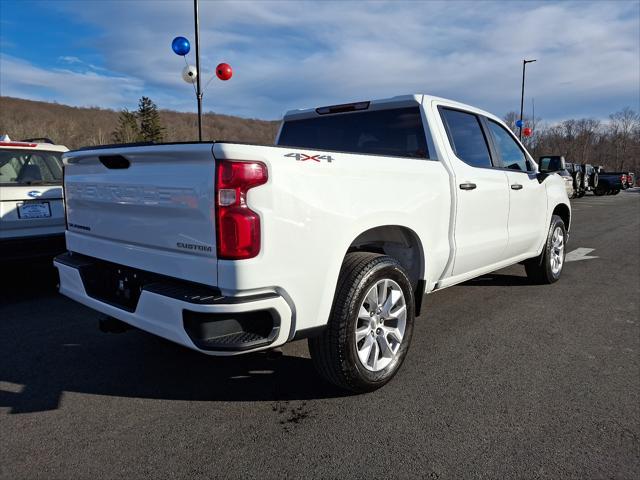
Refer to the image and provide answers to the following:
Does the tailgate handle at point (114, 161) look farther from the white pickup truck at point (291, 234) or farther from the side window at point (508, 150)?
the side window at point (508, 150)

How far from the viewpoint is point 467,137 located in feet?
13.3

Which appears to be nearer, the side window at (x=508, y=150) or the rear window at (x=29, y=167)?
the side window at (x=508, y=150)

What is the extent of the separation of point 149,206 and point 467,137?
2746mm

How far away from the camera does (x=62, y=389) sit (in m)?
3.01

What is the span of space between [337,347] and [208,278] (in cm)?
85

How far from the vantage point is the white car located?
4.64 m

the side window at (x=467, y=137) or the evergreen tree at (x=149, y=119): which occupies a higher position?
the evergreen tree at (x=149, y=119)

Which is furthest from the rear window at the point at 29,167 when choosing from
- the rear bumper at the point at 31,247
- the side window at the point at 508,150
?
the side window at the point at 508,150

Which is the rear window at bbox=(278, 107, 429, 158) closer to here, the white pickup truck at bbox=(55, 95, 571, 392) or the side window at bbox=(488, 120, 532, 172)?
the white pickup truck at bbox=(55, 95, 571, 392)

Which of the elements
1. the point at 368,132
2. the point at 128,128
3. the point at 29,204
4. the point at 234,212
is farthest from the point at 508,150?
the point at 128,128

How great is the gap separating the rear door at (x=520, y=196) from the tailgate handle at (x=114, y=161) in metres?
3.26

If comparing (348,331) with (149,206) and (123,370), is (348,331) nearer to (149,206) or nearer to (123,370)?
(149,206)

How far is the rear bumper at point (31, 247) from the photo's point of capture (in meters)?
4.61

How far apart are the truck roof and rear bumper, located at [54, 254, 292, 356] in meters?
2.12
